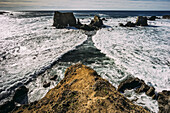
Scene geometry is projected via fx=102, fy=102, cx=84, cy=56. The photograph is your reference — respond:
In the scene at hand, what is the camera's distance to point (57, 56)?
1034 cm

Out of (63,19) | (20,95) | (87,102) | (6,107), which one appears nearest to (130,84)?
(87,102)

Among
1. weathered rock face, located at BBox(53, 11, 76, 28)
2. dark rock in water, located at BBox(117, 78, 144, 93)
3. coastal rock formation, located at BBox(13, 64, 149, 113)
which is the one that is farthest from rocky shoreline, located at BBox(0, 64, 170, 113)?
weathered rock face, located at BBox(53, 11, 76, 28)

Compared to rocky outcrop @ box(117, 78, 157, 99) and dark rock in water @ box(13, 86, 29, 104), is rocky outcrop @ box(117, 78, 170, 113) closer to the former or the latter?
rocky outcrop @ box(117, 78, 157, 99)

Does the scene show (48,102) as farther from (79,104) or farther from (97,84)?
(97,84)

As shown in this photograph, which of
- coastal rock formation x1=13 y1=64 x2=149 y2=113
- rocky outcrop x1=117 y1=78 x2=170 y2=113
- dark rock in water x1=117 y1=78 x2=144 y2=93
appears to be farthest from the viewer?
dark rock in water x1=117 y1=78 x2=144 y2=93

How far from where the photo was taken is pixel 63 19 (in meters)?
30.0

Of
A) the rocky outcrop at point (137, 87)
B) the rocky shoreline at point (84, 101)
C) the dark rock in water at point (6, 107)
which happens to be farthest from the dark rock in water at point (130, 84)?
the dark rock in water at point (6, 107)

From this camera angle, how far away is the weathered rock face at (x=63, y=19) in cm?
2980

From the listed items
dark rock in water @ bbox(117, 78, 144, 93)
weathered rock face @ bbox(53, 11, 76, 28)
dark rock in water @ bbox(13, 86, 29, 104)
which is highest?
weathered rock face @ bbox(53, 11, 76, 28)

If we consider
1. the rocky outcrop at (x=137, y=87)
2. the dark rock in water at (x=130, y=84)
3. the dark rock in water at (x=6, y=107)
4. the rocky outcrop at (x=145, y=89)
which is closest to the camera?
the dark rock in water at (x=6, y=107)

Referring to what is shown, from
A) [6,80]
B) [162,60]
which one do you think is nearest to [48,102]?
[6,80]

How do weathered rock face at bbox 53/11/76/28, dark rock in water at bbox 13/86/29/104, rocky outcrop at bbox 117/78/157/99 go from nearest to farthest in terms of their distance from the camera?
1. dark rock in water at bbox 13/86/29/104
2. rocky outcrop at bbox 117/78/157/99
3. weathered rock face at bbox 53/11/76/28

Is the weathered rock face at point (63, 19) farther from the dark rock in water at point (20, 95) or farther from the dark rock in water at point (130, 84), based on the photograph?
the dark rock in water at point (130, 84)

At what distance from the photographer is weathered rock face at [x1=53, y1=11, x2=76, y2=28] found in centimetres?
2980
